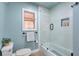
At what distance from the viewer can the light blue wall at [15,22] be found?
1.30 m

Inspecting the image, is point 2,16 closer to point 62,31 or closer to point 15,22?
point 15,22

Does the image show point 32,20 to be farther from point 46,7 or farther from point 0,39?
point 0,39

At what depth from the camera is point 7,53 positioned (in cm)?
129

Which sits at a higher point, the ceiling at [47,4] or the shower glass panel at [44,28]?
the ceiling at [47,4]

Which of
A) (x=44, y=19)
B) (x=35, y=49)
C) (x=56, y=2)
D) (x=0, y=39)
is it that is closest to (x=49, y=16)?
(x=44, y=19)

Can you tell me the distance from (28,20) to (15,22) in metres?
0.14

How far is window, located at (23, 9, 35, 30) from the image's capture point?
133cm

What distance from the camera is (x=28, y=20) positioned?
135 cm

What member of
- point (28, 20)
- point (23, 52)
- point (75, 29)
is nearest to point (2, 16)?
point (28, 20)

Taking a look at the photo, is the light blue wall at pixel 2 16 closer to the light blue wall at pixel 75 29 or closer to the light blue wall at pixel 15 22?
the light blue wall at pixel 15 22

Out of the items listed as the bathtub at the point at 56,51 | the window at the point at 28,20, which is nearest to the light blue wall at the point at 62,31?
the bathtub at the point at 56,51

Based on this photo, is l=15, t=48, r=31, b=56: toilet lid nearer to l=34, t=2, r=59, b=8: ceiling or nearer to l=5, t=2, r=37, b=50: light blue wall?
l=5, t=2, r=37, b=50: light blue wall

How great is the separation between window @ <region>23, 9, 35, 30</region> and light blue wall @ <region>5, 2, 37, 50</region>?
4 centimetres

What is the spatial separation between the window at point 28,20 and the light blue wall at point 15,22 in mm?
43
